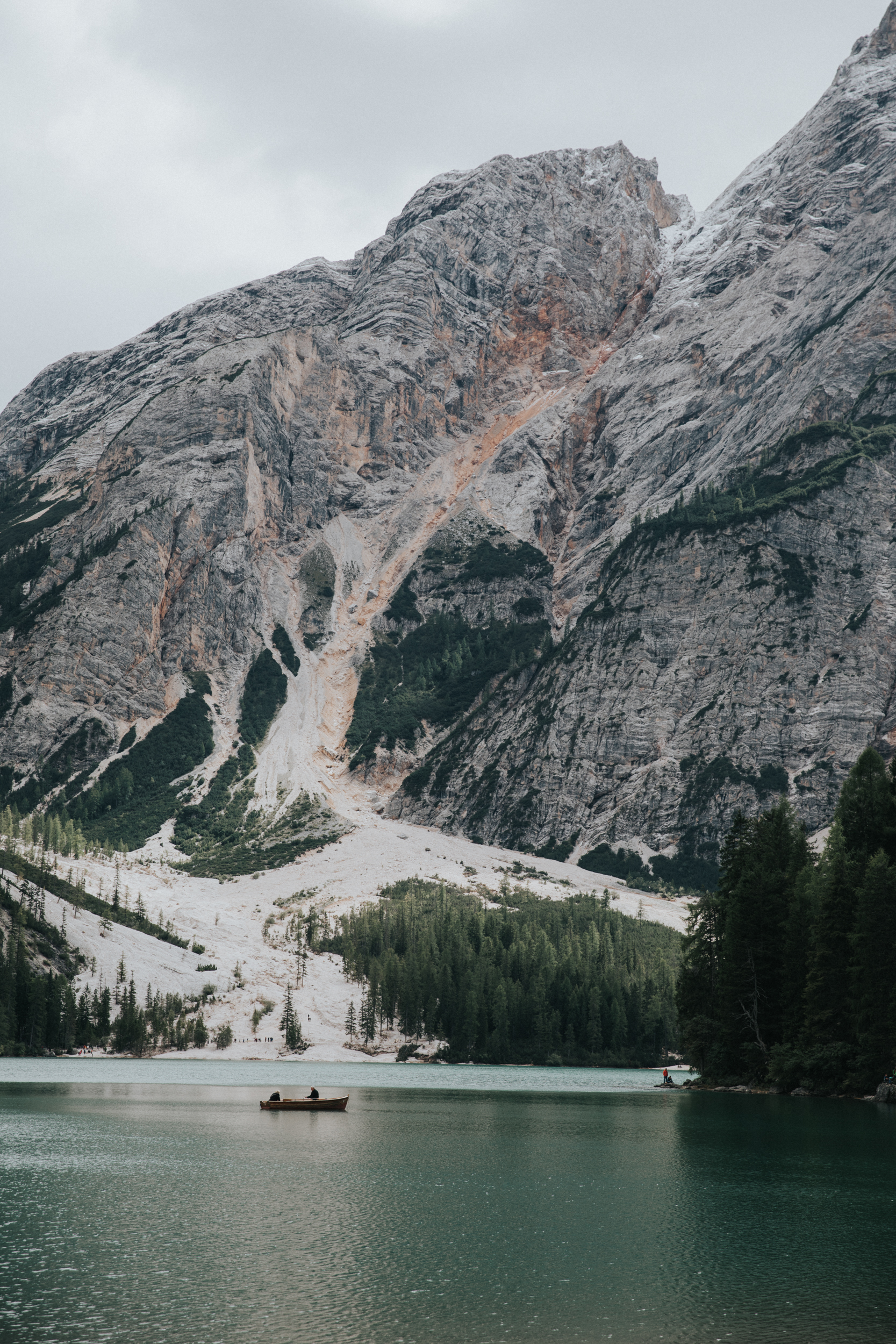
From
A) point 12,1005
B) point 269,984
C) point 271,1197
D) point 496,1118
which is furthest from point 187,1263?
point 269,984

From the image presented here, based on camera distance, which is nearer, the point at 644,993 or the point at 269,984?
the point at 644,993

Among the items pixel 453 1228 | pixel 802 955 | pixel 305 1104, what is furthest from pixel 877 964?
pixel 305 1104

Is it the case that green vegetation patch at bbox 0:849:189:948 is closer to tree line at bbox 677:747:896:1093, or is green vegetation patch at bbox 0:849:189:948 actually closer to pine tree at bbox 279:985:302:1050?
pine tree at bbox 279:985:302:1050

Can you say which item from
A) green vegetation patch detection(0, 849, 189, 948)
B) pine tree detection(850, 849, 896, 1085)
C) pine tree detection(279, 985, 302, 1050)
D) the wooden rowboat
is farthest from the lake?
green vegetation patch detection(0, 849, 189, 948)

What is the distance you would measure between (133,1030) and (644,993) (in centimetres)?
6889

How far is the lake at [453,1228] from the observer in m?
23.7

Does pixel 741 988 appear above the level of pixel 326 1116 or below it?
above

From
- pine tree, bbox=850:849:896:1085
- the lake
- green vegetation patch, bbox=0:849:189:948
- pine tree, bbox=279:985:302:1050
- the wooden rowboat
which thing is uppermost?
green vegetation patch, bbox=0:849:189:948

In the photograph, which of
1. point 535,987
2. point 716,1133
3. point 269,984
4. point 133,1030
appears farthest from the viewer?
point 269,984

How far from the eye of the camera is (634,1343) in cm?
2198

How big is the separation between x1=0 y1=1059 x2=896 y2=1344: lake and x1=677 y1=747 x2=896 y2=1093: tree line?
4149 millimetres

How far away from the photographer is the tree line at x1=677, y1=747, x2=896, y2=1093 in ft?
209

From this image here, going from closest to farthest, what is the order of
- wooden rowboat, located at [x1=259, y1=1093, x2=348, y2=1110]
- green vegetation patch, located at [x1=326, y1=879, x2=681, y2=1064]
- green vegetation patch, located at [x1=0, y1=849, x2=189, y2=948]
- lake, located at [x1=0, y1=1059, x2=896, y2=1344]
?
1. lake, located at [x1=0, y1=1059, x2=896, y2=1344]
2. wooden rowboat, located at [x1=259, y1=1093, x2=348, y2=1110]
3. green vegetation patch, located at [x1=326, y1=879, x2=681, y2=1064]
4. green vegetation patch, located at [x1=0, y1=849, x2=189, y2=948]

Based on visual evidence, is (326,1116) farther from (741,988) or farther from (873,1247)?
(873,1247)
